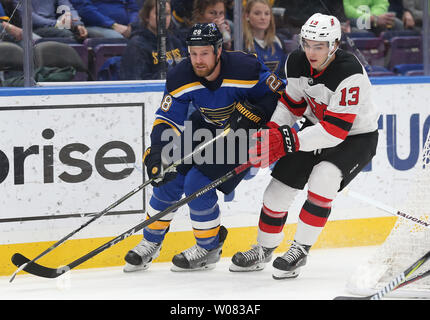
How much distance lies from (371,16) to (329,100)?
45.0 inches

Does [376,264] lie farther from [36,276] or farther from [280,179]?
[36,276]

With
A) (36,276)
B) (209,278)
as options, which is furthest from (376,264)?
(36,276)

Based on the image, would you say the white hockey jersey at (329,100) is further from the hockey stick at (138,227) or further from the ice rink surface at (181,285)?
the ice rink surface at (181,285)

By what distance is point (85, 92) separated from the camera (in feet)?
12.7

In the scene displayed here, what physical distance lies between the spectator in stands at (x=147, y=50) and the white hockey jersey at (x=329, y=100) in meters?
0.68

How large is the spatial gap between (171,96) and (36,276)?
3.23 feet

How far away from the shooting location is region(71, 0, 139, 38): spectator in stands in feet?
12.7

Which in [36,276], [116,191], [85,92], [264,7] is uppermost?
[264,7]

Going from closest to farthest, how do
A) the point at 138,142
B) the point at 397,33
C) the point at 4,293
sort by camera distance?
the point at 4,293, the point at 138,142, the point at 397,33

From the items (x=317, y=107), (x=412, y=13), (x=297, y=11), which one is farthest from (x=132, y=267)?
(x=412, y=13)

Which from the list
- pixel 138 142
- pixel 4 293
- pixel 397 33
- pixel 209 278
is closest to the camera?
pixel 4 293

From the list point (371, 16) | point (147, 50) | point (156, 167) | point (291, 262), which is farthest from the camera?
point (371, 16)

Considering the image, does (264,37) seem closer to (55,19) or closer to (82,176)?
(55,19)

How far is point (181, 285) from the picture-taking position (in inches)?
141
